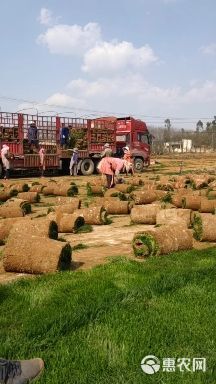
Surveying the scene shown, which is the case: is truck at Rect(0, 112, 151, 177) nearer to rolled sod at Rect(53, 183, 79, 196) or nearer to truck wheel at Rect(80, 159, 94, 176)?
truck wheel at Rect(80, 159, 94, 176)

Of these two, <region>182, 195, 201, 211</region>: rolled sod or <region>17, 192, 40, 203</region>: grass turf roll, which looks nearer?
<region>182, 195, 201, 211</region>: rolled sod

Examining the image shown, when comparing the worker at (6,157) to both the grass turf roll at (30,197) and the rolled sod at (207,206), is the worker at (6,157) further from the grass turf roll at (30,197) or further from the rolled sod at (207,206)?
the rolled sod at (207,206)

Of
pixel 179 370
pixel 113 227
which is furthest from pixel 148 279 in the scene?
pixel 113 227

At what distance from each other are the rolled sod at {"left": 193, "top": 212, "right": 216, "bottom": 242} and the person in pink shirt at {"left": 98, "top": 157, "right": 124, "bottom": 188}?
7648mm

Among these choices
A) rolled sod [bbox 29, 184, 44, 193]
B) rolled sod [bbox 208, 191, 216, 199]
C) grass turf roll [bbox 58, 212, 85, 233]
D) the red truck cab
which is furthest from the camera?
the red truck cab

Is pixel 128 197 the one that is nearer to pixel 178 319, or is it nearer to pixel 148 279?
pixel 148 279

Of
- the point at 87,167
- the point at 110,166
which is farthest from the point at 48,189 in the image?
the point at 87,167

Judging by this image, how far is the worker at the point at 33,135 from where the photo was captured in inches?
1071

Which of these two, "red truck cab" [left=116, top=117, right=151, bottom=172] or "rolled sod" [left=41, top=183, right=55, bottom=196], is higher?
"red truck cab" [left=116, top=117, right=151, bottom=172]

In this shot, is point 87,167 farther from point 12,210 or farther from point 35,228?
point 35,228

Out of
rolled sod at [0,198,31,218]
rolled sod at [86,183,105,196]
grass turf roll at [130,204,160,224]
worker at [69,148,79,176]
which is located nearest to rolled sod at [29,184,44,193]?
rolled sod at [86,183,105,196]

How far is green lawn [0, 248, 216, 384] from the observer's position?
156 inches

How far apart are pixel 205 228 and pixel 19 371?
6340 mm

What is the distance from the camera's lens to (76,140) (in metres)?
30.1
